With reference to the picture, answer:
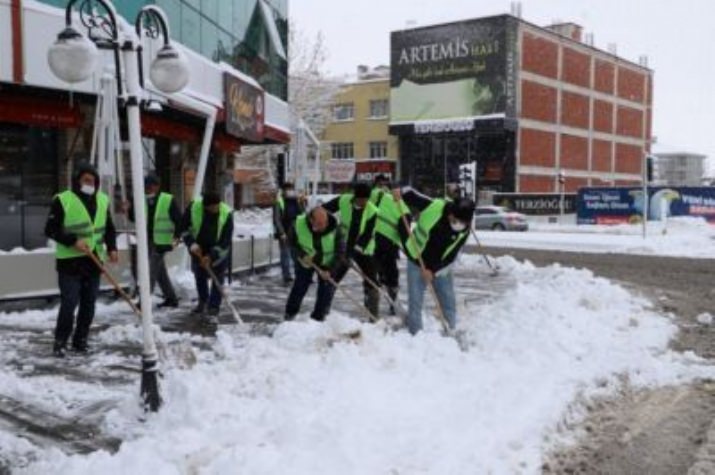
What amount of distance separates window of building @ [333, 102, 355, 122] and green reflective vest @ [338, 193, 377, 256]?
48524 mm

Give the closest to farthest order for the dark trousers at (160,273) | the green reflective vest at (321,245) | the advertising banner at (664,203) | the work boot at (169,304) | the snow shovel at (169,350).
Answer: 1. the snow shovel at (169,350)
2. the green reflective vest at (321,245)
3. the dark trousers at (160,273)
4. the work boot at (169,304)
5. the advertising banner at (664,203)

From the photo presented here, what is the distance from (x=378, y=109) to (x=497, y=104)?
11.3 metres

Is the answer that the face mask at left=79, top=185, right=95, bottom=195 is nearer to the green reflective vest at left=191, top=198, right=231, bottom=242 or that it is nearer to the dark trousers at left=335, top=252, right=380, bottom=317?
the green reflective vest at left=191, top=198, right=231, bottom=242

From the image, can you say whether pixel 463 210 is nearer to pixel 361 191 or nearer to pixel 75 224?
pixel 361 191

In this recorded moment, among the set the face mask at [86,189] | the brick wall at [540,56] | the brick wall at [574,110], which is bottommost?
the face mask at [86,189]

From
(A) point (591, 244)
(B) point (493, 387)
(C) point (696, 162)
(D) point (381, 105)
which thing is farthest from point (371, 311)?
(C) point (696, 162)

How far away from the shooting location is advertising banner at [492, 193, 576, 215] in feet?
132

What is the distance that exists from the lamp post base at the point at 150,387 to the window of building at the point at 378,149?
49.9 metres

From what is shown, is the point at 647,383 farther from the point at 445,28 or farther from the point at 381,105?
the point at 381,105

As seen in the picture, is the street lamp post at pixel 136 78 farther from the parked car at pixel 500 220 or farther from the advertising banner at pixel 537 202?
the advertising banner at pixel 537 202

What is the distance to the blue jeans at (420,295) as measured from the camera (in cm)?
781

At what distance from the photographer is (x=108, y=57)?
1226cm

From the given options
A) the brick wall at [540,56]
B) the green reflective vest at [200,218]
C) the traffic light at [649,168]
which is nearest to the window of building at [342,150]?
the brick wall at [540,56]

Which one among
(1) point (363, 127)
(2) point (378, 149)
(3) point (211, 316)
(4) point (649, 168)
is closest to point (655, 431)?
(3) point (211, 316)
